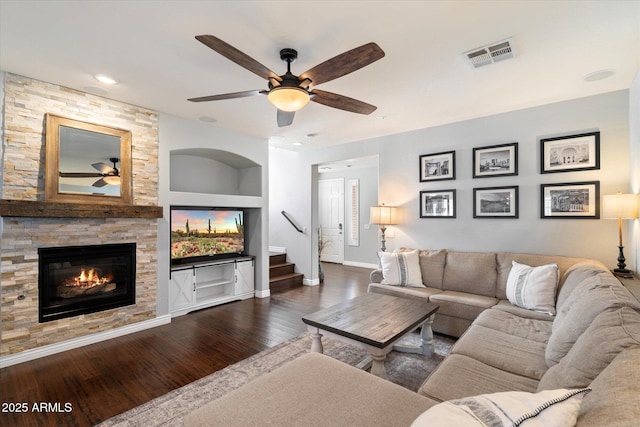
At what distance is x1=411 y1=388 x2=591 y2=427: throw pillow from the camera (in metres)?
0.75

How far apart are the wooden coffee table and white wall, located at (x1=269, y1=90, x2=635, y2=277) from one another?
5.64ft

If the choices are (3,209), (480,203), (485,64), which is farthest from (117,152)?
(480,203)

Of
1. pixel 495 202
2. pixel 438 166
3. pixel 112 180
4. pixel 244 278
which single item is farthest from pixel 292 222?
pixel 495 202

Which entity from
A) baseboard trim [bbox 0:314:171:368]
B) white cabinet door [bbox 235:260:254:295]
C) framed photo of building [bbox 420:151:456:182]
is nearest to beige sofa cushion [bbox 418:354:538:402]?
framed photo of building [bbox 420:151:456:182]

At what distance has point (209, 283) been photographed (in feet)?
14.9

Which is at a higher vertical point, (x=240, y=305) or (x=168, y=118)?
(x=168, y=118)

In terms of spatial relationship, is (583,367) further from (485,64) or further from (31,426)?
(31,426)

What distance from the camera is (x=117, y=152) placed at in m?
3.38

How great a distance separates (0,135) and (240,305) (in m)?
3.28

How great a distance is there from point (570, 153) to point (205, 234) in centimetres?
491

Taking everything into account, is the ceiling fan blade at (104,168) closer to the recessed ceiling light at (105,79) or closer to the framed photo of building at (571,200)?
the recessed ceiling light at (105,79)

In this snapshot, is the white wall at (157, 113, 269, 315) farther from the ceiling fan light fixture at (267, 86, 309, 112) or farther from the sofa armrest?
the ceiling fan light fixture at (267, 86, 309, 112)

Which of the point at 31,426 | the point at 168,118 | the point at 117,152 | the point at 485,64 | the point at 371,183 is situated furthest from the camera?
the point at 371,183

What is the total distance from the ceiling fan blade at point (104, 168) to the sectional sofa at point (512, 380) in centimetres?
311
